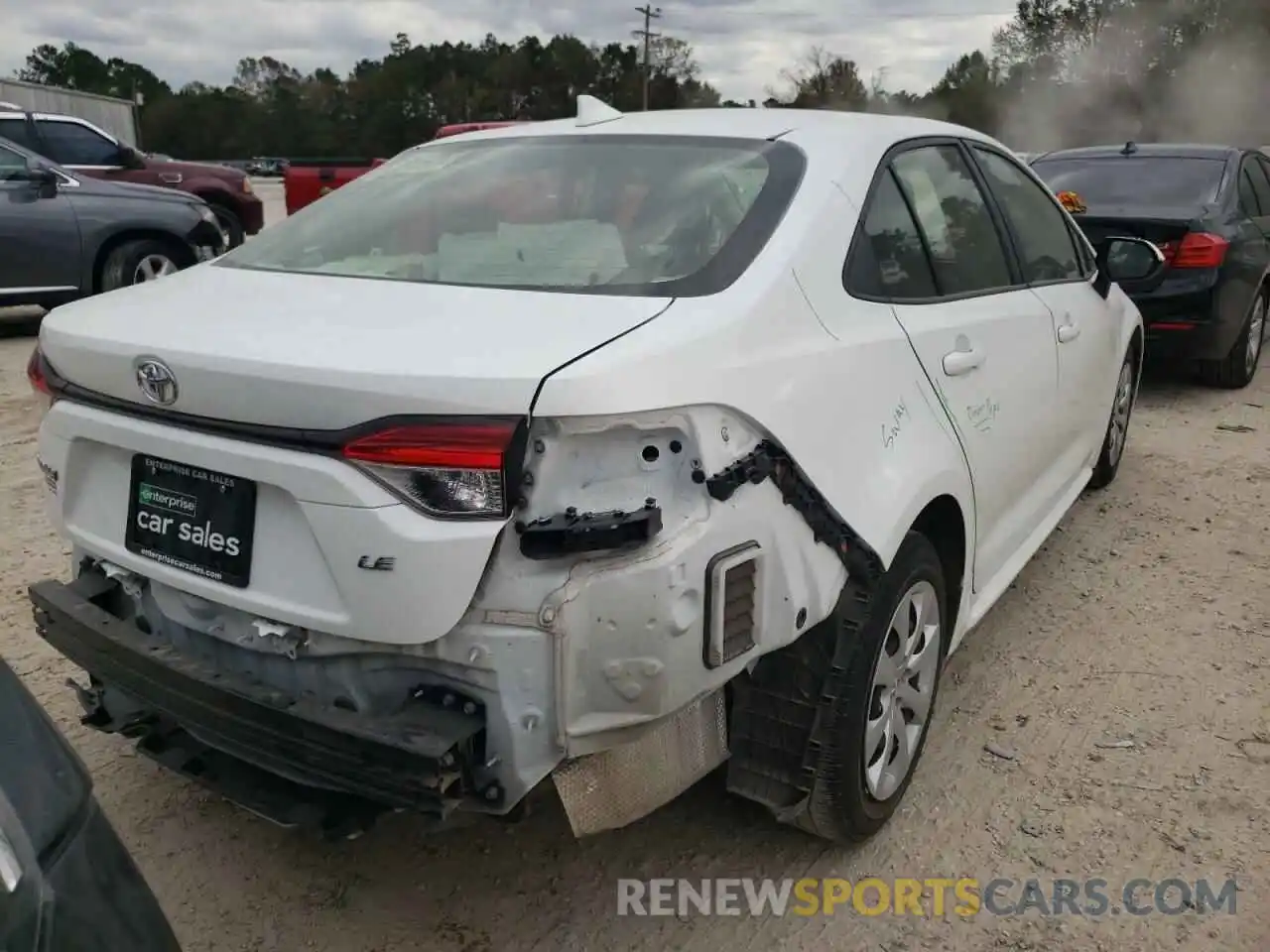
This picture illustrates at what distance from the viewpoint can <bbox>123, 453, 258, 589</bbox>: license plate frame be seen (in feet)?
6.45

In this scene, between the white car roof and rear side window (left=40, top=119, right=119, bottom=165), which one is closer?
the white car roof

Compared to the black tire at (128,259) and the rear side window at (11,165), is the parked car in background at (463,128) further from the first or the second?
the rear side window at (11,165)

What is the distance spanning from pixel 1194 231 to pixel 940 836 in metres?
5.04

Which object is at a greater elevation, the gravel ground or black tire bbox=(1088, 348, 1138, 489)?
black tire bbox=(1088, 348, 1138, 489)

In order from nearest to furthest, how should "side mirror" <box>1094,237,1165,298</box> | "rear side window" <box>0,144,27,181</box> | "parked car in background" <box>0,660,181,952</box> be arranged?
"parked car in background" <box>0,660,181,952</box>
"side mirror" <box>1094,237,1165,298</box>
"rear side window" <box>0,144,27,181</box>

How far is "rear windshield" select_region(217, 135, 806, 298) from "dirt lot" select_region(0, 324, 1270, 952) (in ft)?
4.46

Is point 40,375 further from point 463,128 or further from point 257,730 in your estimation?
point 463,128

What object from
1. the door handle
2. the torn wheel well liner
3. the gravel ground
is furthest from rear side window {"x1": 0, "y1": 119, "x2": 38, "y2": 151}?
the torn wheel well liner

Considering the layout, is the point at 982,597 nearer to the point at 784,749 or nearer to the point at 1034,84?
the point at 784,749

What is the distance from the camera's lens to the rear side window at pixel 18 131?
10195 mm

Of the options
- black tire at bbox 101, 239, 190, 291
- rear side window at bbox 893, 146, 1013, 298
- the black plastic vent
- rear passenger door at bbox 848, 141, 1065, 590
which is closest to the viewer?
the black plastic vent

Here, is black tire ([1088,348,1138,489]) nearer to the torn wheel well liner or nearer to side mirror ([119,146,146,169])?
the torn wheel well liner

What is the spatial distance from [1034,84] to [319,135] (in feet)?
172

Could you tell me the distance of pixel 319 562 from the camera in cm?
188
